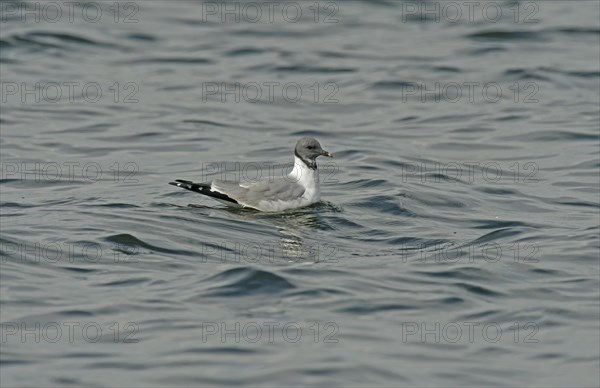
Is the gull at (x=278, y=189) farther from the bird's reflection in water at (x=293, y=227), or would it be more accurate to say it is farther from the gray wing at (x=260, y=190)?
the bird's reflection in water at (x=293, y=227)

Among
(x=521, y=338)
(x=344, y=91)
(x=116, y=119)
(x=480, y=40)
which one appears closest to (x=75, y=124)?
(x=116, y=119)

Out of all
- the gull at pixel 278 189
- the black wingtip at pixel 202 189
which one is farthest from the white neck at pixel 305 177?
the black wingtip at pixel 202 189

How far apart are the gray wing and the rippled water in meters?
0.23

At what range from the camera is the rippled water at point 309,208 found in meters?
11.3

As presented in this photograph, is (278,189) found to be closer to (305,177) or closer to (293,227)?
(305,177)

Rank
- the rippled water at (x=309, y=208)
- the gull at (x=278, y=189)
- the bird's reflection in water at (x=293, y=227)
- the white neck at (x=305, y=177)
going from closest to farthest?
the rippled water at (x=309, y=208)
the bird's reflection in water at (x=293, y=227)
the gull at (x=278, y=189)
the white neck at (x=305, y=177)

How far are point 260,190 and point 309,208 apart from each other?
75cm

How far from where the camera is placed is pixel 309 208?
53.5 feet

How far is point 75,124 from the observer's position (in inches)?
841

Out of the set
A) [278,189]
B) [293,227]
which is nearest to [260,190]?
[278,189]

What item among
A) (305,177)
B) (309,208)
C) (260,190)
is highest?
(305,177)

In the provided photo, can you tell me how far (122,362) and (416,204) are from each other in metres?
6.86

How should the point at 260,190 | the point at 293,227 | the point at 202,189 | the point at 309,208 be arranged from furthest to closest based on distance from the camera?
the point at 309,208 → the point at 260,190 → the point at 202,189 → the point at 293,227

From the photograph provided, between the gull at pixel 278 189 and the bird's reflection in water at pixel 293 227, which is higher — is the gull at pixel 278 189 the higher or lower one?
the higher one
